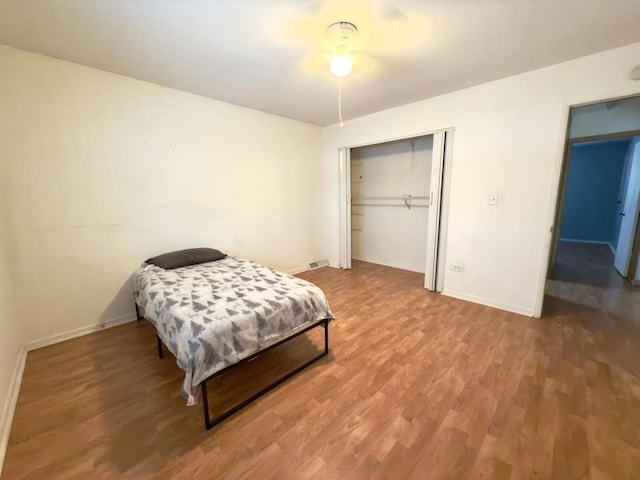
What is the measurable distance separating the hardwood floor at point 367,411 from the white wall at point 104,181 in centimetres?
53

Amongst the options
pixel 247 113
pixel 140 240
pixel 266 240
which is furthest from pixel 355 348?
pixel 247 113

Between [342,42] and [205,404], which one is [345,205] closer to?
[342,42]

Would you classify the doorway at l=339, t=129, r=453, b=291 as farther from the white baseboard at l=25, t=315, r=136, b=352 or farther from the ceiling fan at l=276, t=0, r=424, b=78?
the white baseboard at l=25, t=315, r=136, b=352

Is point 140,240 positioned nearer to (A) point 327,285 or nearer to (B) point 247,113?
(B) point 247,113

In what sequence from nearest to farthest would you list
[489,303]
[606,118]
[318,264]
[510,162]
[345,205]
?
[510,162] < [489,303] < [606,118] < [345,205] < [318,264]

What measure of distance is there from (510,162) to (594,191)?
5.72m

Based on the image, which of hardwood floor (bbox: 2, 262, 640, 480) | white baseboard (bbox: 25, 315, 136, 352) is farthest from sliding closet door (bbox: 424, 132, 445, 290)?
white baseboard (bbox: 25, 315, 136, 352)

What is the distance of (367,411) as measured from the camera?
1571mm

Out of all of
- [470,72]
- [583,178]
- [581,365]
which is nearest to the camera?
[581,365]

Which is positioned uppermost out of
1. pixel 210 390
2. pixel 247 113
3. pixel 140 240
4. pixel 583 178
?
pixel 247 113

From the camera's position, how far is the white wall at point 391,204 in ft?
13.7

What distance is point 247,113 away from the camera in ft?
11.4

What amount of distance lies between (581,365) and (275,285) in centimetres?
241

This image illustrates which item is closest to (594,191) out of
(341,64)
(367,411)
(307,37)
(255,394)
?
(341,64)
